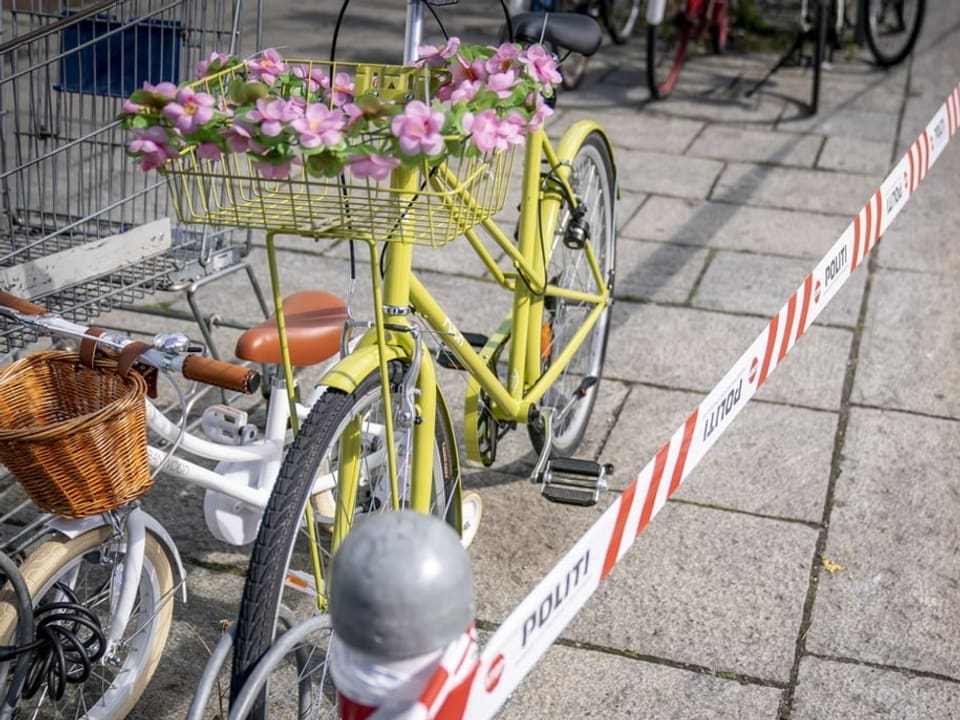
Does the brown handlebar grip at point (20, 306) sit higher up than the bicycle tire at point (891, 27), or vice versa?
the bicycle tire at point (891, 27)

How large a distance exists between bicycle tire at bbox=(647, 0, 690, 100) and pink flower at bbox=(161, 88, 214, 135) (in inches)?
228

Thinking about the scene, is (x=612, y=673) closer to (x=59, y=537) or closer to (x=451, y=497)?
(x=451, y=497)

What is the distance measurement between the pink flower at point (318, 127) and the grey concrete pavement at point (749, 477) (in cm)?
144

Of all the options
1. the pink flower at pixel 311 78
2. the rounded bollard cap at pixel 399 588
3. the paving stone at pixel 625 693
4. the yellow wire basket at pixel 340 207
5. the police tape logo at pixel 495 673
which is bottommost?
the paving stone at pixel 625 693

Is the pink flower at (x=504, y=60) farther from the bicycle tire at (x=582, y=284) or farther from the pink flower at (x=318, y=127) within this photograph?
the bicycle tire at (x=582, y=284)

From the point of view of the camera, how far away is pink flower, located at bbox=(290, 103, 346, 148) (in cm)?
193

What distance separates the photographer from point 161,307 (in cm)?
479

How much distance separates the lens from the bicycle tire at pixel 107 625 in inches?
93.4

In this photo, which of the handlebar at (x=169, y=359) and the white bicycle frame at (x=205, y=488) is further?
the white bicycle frame at (x=205, y=488)

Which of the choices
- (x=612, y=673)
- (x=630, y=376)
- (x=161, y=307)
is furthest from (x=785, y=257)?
(x=612, y=673)

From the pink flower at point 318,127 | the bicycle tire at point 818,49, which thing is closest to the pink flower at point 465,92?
the pink flower at point 318,127

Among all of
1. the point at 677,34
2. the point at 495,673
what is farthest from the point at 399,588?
the point at 677,34

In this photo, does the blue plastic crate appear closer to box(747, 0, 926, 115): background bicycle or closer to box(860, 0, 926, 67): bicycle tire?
box(747, 0, 926, 115): background bicycle

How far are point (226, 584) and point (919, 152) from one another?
251 cm
